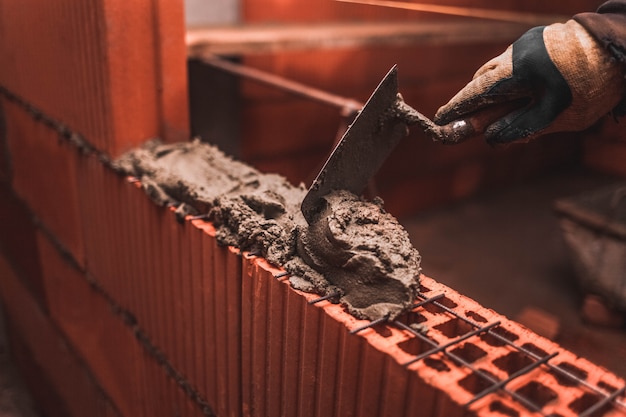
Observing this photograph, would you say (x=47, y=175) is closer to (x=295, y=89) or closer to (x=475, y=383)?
(x=295, y=89)

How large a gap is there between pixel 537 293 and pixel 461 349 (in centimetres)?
432

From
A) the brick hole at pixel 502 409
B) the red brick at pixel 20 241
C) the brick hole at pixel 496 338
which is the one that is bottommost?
the red brick at pixel 20 241

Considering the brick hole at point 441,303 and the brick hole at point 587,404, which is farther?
the brick hole at point 441,303

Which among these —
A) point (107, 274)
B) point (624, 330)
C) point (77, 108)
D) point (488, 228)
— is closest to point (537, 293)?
point (624, 330)

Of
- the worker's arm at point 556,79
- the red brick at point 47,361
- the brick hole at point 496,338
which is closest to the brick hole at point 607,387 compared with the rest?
the brick hole at point 496,338

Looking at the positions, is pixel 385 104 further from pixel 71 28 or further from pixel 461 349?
pixel 71 28

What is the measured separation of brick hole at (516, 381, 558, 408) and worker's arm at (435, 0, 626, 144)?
70 centimetres

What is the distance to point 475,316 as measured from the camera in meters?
1.62

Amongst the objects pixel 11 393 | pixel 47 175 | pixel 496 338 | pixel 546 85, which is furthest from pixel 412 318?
pixel 11 393

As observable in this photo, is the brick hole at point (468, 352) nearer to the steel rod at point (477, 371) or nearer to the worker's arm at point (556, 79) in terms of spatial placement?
the steel rod at point (477, 371)

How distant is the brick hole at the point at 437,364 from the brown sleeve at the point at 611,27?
3.09ft

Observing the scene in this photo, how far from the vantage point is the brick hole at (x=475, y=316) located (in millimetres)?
1612

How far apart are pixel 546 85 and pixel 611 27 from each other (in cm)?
22

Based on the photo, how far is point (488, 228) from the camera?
7.00m
